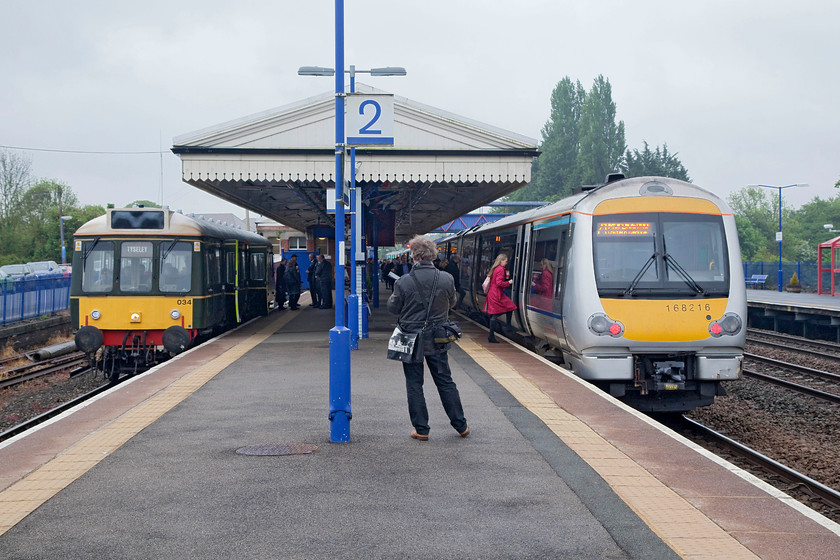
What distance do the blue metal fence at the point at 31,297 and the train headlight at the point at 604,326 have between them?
17.7 meters

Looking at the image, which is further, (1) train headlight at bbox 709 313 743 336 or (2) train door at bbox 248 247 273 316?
(2) train door at bbox 248 247 273 316

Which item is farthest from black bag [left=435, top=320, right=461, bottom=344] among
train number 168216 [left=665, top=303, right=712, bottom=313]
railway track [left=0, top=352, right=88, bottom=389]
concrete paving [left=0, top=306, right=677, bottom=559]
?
railway track [left=0, top=352, right=88, bottom=389]

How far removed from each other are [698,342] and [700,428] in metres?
1.12

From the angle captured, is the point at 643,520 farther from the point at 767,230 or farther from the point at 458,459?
the point at 767,230

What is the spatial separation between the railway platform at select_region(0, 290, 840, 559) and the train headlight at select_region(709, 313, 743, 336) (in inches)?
73.1

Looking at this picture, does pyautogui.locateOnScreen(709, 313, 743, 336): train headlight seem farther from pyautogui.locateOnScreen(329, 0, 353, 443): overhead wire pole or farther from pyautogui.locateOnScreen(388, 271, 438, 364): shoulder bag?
pyautogui.locateOnScreen(329, 0, 353, 443): overhead wire pole

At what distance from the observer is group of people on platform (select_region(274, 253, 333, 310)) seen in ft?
77.9

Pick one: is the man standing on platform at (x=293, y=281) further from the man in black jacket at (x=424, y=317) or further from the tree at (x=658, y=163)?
the tree at (x=658, y=163)

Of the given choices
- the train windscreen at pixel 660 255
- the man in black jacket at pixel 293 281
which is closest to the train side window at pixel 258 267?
the man in black jacket at pixel 293 281

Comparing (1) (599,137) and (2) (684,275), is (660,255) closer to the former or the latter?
(2) (684,275)

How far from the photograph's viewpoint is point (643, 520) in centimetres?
502

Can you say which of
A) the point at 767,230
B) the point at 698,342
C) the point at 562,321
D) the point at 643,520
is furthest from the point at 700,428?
the point at 767,230

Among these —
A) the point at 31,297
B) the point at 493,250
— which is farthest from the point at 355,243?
the point at 31,297

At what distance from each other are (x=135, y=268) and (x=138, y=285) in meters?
0.30
